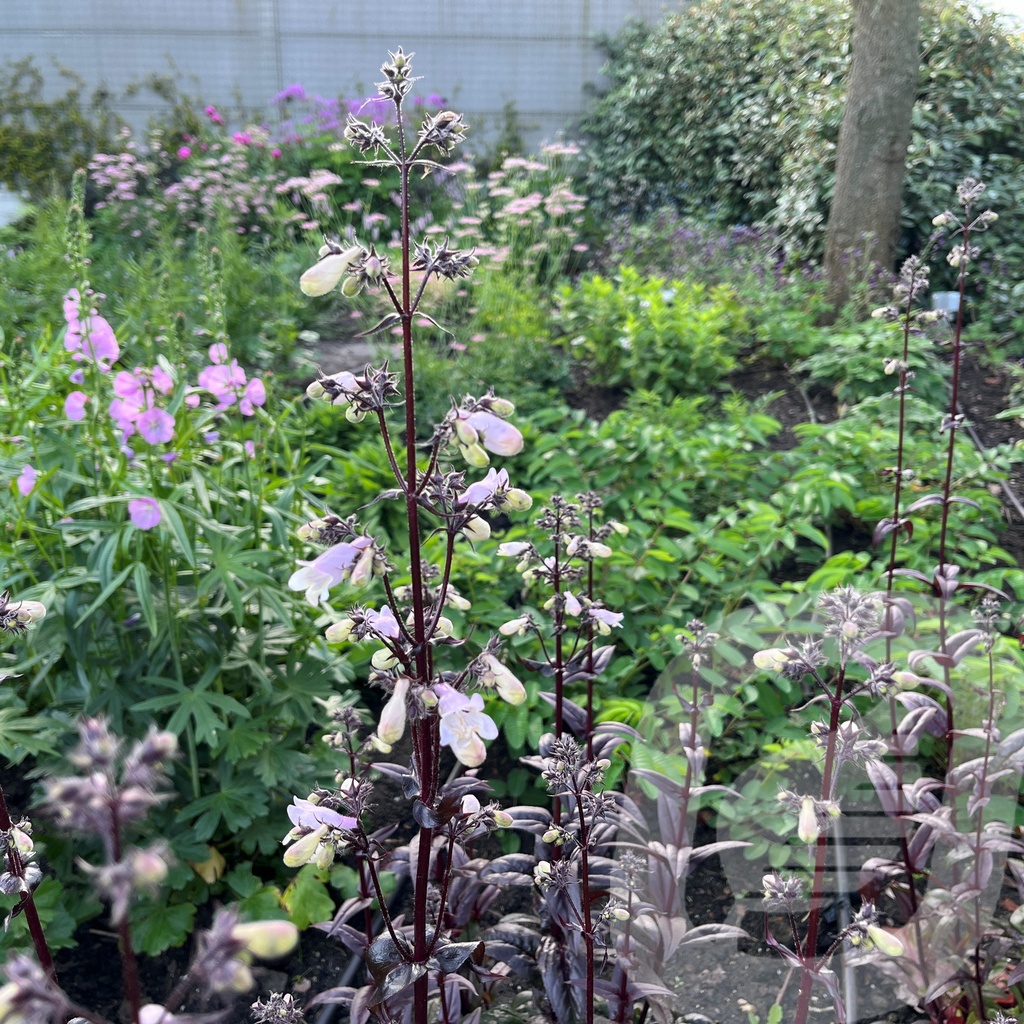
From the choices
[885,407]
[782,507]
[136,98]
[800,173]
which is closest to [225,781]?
[782,507]

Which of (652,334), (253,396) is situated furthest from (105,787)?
(652,334)

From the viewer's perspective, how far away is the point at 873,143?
5.11m

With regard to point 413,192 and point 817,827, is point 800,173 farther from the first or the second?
point 817,827

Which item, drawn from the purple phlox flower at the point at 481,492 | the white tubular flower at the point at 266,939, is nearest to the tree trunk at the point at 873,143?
the purple phlox flower at the point at 481,492

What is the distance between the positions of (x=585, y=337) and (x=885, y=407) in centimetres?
152

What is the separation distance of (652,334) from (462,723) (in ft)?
11.5

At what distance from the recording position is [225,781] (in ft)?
6.14

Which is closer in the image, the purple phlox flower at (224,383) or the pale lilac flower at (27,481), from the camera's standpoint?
the pale lilac flower at (27,481)

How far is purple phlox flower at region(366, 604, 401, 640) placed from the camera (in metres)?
1.02

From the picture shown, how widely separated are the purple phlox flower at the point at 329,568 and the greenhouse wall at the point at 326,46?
29.5ft

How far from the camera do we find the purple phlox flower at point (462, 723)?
96 cm

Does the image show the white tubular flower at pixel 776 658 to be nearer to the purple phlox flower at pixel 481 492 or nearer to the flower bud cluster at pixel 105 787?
the purple phlox flower at pixel 481 492

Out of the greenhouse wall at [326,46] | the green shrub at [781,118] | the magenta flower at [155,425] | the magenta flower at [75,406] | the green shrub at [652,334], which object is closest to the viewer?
the magenta flower at [155,425]

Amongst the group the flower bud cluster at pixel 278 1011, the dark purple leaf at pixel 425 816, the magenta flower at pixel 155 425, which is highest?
the magenta flower at pixel 155 425
